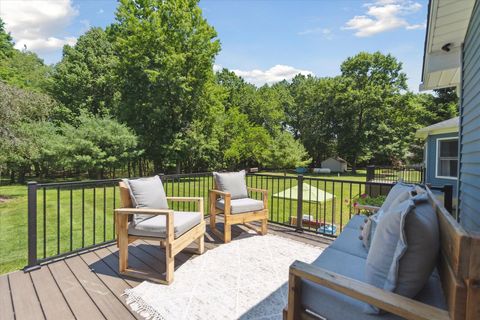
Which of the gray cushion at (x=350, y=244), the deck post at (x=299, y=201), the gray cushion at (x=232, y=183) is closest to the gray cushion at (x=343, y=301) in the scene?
the gray cushion at (x=350, y=244)

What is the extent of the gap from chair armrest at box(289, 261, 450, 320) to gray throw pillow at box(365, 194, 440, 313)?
77 mm

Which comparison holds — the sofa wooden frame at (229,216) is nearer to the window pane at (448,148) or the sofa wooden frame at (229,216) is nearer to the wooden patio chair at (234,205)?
the wooden patio chair at (234,205)

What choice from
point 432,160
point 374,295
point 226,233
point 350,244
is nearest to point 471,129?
point 350,244

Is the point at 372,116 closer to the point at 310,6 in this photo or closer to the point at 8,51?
the point at 310,6

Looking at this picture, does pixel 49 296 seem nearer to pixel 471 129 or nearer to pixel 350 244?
pixel 350 244

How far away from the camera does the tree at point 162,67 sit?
13.7m

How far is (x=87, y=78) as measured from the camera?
54.7ft

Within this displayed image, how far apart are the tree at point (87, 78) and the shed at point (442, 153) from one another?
51.9 feet

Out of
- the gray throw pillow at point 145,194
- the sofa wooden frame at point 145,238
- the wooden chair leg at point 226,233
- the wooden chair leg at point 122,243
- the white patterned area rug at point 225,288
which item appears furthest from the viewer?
the wooden chair leg at point 226,233

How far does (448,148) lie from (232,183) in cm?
802

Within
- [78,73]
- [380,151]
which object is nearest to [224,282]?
[78,73]

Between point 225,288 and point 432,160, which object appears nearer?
point 225,288

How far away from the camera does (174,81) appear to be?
13703 millimetres

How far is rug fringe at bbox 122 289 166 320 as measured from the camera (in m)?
2.03
